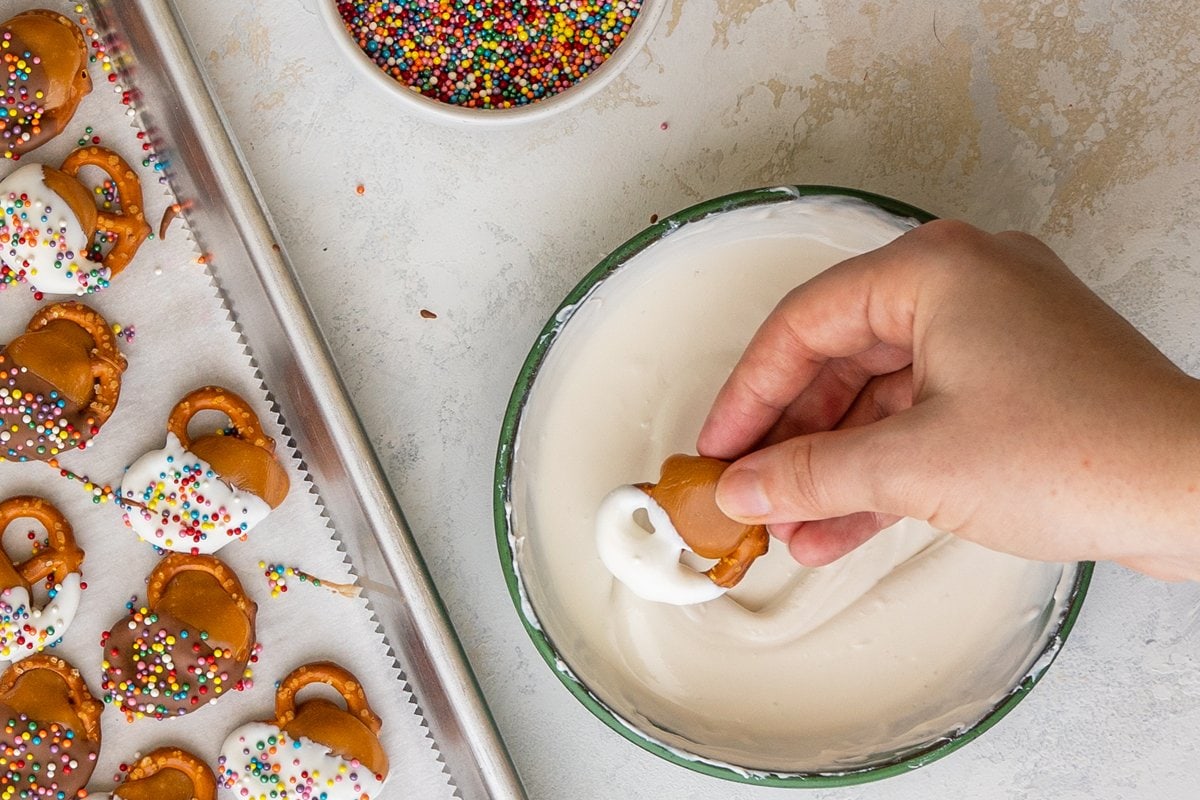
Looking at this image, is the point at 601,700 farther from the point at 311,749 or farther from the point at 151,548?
the point at 151,548

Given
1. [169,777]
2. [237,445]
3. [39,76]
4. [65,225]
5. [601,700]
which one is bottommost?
[169,777]

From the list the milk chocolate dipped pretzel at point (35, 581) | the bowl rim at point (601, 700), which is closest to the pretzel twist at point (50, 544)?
the milk chocolate dipped pretzel at point (35, 581)

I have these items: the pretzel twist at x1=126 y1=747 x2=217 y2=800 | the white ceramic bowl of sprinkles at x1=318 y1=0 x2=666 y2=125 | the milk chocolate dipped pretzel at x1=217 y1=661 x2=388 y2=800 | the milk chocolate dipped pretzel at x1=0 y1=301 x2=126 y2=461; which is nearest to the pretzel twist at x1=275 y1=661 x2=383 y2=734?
the milk chocolate dipped pretzel at x1=217 y1=661 x2=388 y2=800

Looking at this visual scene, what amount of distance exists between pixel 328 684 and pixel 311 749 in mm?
78

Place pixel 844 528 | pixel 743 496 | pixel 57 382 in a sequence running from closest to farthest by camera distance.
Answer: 1. pixel 743 496
2. pixel 844 528
3. pixel 57 382

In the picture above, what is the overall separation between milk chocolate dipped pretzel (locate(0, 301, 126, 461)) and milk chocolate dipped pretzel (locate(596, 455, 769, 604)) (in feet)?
2.11

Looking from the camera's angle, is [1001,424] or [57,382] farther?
[57,382]

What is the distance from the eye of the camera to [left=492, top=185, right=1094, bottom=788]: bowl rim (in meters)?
1.05

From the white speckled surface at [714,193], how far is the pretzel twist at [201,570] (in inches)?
9.2

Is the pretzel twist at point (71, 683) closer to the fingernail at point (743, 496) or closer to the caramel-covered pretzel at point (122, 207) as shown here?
the caramel-covered pretzel at point (122, 207)

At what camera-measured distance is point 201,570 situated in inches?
47.6

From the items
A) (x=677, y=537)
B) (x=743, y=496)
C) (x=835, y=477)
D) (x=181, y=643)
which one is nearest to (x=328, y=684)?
(x=181, y=643)

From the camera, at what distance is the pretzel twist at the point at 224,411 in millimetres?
1179

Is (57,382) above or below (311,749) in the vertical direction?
above
